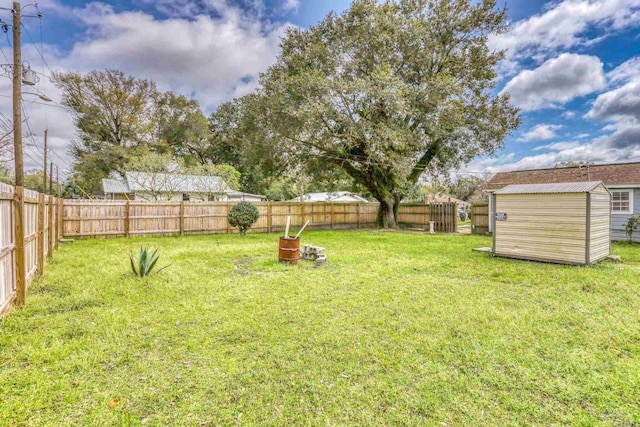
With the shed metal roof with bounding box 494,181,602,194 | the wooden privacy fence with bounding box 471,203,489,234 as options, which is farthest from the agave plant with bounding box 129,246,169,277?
the wooden privacy fence with bounding box 471,203,489,234

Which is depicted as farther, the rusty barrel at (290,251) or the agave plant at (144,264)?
the rusty barrel at (290,251)

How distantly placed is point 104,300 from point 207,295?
1.33 m

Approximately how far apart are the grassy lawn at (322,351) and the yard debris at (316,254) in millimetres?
1330

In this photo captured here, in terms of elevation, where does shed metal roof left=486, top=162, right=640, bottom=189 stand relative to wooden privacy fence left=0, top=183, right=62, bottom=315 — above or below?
above

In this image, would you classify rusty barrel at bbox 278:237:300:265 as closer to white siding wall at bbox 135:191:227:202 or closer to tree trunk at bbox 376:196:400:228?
tree trunk at bbox 376:196:400:228

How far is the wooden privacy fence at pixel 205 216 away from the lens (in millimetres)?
10938

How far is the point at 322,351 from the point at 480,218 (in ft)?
42.5

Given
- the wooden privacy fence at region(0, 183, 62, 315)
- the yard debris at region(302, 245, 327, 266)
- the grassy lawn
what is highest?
the wooden privacy fence at region(0, 183, 62, 315)

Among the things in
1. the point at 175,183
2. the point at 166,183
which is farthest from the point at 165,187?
the point at 175,183

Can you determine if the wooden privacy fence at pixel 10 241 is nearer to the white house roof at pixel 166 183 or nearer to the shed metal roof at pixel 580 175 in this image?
the white house roof at pixel 166 183

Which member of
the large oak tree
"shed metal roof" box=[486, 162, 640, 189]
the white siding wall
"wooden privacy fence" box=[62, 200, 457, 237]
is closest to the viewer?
"shed metal roof" box=[486, 162, 640, 189]

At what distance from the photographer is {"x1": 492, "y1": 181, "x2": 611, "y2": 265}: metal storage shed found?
645 cm

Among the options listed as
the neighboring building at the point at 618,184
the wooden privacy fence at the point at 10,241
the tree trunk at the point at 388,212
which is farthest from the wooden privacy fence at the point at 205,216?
the wooden privacy fence at the point at 10,241

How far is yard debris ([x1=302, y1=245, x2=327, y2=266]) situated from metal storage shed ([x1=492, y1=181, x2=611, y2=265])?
4.43 metres
